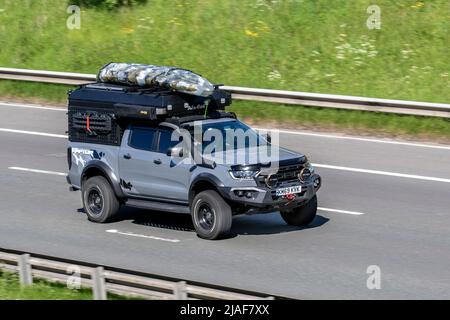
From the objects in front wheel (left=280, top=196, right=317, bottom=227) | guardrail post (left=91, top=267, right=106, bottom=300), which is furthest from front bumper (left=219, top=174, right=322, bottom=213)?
guardrail post (left=91, top=267, right=106, bottom=300)

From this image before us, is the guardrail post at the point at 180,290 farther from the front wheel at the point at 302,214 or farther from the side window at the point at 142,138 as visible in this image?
the side window at the point at 142,138

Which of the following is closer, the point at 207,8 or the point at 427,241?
the point at 427,241

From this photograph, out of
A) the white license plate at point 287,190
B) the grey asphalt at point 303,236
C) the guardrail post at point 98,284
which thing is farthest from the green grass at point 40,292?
the white license plate at point 287,190

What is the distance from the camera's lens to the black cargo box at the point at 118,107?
16469 mm

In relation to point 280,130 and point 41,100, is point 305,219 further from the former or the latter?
point 41,100

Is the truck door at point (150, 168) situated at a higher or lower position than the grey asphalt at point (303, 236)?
higher

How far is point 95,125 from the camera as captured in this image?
17312 mm

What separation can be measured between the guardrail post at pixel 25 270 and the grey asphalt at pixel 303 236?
6.29ft

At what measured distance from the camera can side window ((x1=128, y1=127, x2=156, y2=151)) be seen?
54.6 ft

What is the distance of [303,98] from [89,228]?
871 cm

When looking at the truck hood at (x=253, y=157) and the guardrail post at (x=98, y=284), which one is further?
the truck hood at (x=253, y=157)
